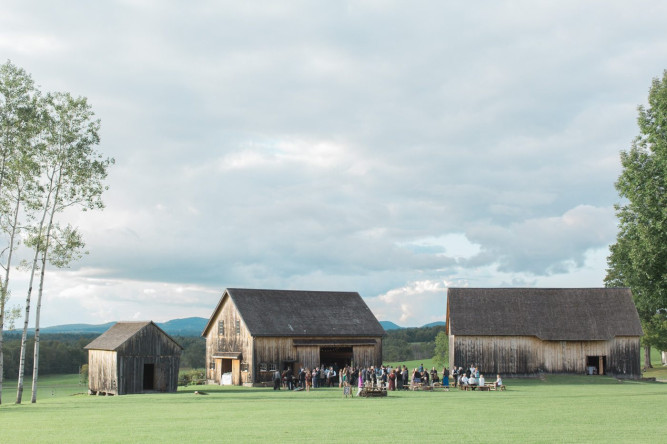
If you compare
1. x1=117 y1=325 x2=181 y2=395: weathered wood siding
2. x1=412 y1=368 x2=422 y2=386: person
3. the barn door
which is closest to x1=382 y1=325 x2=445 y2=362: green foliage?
the barn door

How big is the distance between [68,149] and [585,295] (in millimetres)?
40965

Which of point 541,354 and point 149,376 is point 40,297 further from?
point 541,354

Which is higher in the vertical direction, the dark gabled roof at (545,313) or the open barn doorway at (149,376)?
the dark gabled roof at (545,313)

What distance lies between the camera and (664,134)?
43.3 meters

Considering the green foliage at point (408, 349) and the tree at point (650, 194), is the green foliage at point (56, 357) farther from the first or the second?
the tree at point (650, 194)

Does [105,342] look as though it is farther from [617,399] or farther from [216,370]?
[617,399]

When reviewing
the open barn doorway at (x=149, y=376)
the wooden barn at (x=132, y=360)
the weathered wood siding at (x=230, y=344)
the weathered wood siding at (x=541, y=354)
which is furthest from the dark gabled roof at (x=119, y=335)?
the weathered wood siding at (x=541, y=354)

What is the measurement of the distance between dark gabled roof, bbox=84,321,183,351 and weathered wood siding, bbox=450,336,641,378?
2305 centimetres

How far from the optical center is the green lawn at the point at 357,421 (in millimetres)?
18984

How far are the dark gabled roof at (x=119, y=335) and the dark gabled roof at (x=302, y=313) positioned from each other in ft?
27.9

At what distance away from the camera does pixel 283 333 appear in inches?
2164

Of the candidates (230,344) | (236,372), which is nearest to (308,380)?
(236,372)

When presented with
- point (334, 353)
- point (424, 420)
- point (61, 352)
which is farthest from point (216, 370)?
point (61, 352)

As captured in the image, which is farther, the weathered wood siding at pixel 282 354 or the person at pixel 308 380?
the weathered wood siding at pixel 282 354
